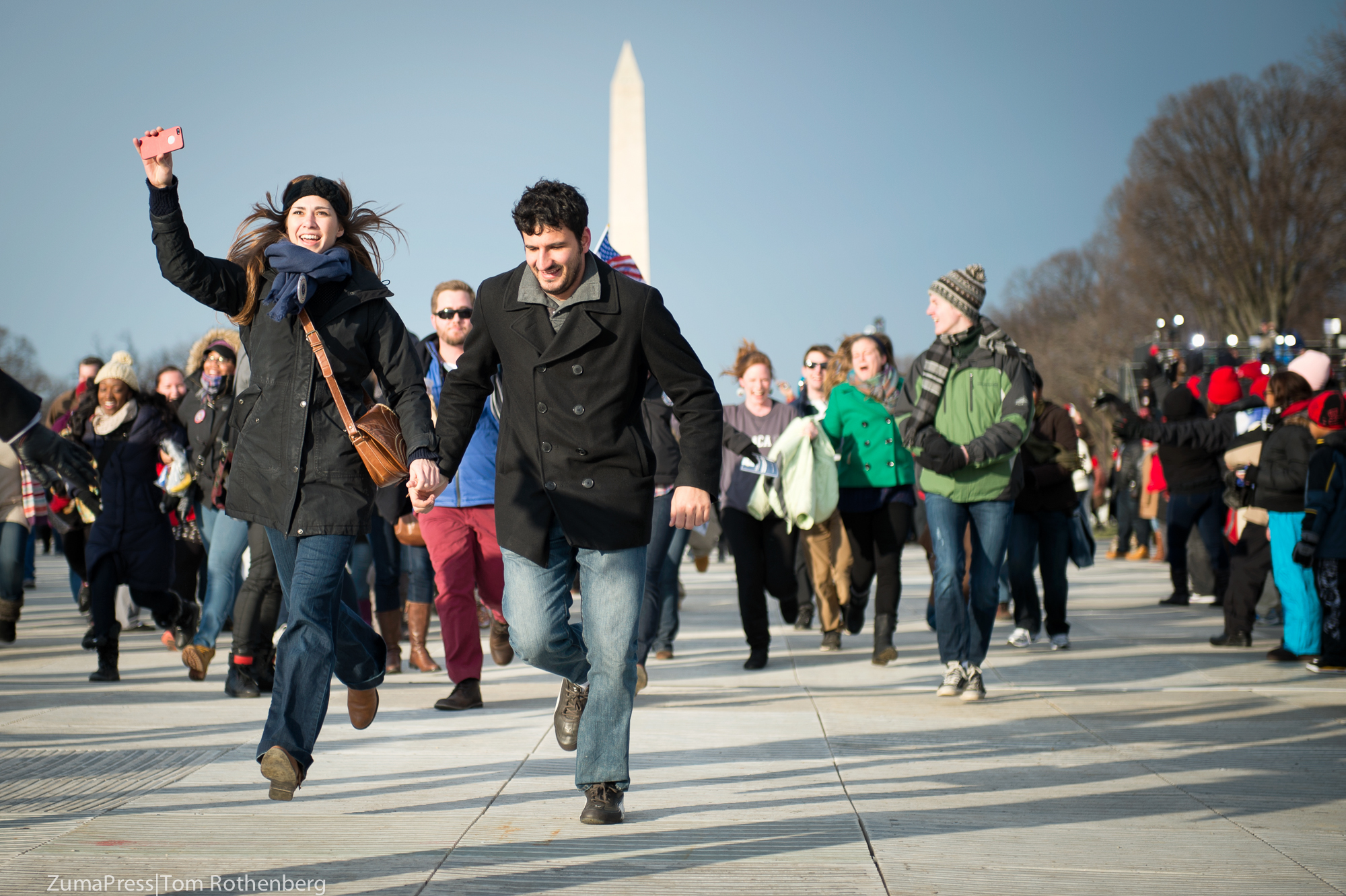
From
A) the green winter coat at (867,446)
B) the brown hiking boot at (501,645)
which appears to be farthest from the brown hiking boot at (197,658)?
the green winter coat at (867,446)

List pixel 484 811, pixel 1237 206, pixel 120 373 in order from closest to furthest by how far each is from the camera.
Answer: pixel 484 811, pixel 120 373, pixel 1237 206

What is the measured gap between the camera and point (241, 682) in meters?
7.28

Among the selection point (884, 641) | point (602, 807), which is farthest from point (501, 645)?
point (602, 807)

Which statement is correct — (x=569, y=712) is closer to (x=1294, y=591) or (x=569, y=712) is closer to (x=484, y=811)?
(x=484, y=811)

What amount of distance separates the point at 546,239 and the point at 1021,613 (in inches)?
266

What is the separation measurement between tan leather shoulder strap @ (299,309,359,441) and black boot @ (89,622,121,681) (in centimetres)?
441

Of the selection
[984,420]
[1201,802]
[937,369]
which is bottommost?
[1201,802]

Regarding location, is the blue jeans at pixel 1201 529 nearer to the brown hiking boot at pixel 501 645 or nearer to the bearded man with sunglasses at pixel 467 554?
the brown hiking boot at pixel 501 645

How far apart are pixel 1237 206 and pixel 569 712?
44897mm

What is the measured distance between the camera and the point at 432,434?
4441 mm

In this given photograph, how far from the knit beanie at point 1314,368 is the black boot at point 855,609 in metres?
3.39

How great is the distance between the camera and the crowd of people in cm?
434

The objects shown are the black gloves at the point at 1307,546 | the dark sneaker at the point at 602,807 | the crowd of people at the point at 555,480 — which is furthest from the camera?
the black gloves at the point at 1307,546

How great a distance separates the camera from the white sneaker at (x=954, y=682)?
7184 mm
